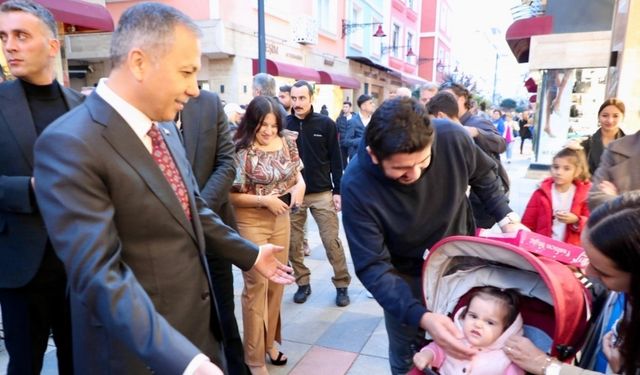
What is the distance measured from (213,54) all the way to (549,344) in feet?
37.5

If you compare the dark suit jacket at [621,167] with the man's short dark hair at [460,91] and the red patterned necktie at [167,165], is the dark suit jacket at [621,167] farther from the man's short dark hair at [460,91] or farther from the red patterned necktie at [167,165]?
the red patterned necktie at [167,165]

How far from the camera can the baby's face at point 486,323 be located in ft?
5.80

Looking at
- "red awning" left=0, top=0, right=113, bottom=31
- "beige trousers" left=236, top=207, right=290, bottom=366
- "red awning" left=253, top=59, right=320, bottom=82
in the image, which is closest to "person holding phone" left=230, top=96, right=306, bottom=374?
"beige trousers" left=236, top=207, right=290, bottom=366

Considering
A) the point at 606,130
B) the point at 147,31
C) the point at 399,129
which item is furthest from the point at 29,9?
the point at 606,130

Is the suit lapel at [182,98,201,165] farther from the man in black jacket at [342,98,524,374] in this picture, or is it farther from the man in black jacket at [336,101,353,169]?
the man in black jacket at [336,101,353,169]

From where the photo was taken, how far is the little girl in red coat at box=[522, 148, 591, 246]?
11.2ft

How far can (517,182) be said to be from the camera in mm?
10570

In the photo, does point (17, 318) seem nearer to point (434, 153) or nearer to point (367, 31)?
point (434, 153)

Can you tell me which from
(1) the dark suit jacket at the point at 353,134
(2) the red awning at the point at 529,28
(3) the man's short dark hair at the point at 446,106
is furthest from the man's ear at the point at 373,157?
(2) the red awning at the point at 529,28

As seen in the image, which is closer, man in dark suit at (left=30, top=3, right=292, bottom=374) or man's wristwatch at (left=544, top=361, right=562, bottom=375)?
man in dark suit at (left=30, top=3, right=292, bottom=374)

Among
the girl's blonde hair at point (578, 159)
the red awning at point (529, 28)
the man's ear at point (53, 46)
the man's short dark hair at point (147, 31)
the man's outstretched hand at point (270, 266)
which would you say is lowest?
the man's outstretched hand at point (270, 266)

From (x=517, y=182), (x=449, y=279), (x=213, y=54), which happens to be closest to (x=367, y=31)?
(x=213, y=54)

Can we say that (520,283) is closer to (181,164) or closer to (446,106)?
(181,164)

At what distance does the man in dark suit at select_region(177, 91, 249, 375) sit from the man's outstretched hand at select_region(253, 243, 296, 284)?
69 centimetres
